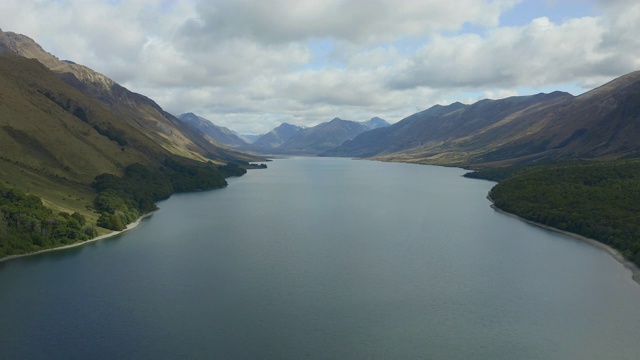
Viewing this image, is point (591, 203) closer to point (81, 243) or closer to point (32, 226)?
point (81, 243)

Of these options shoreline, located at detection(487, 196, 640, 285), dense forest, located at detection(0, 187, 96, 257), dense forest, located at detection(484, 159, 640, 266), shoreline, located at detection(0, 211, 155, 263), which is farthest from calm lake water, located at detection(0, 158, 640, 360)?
dense forest, located at detection(484, 159, 640, 266)

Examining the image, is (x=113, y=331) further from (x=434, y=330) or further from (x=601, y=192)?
(x=601, y=192)

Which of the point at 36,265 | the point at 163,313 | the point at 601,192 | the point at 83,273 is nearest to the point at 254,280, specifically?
the point at 163,313

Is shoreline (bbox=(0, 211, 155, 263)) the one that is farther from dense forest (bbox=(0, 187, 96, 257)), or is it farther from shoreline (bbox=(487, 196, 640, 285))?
shoreline (bbox=(487, 196, 640, 285))

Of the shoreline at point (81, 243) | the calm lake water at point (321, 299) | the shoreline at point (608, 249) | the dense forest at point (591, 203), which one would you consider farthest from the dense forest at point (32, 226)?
the dense forest at point (591, 203)

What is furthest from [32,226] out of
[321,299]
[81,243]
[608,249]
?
[608,249]
